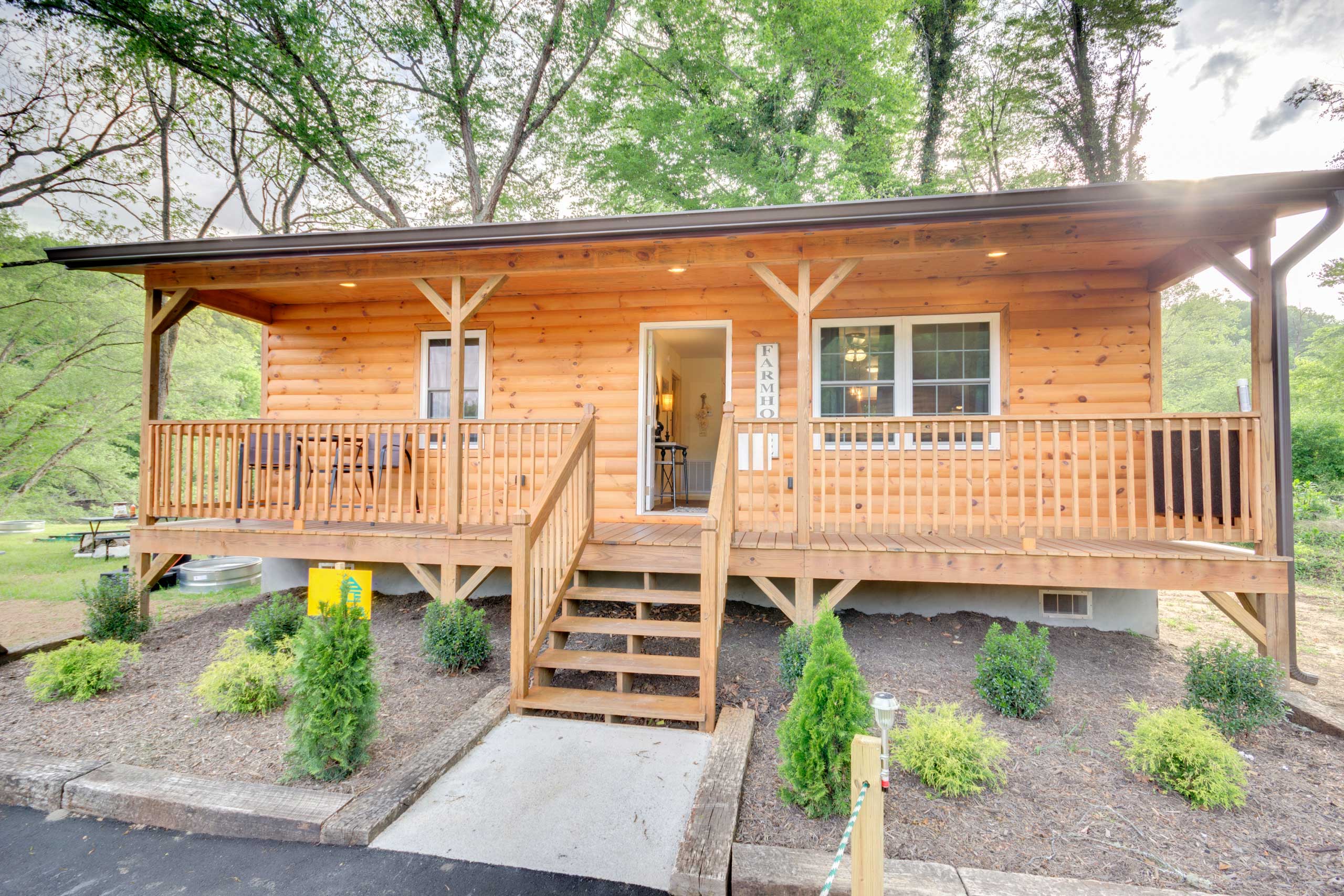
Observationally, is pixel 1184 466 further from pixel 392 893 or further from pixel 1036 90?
pixel 1036 90

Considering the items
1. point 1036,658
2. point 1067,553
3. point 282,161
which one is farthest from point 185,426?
point 282,161

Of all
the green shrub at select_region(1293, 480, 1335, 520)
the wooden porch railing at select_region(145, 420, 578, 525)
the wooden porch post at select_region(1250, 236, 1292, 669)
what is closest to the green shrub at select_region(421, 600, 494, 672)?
the wooden porch railing at select_region(145, 420, 578, 525)

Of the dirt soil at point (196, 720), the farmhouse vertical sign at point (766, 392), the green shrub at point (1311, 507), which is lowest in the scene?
the dirt soil at point (196, 720)

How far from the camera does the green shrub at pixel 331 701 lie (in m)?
2.87

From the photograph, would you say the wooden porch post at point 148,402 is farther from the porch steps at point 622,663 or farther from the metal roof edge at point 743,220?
the porch steps at point 622,663

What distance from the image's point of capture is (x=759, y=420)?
4.94m

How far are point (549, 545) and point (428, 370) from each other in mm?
3904

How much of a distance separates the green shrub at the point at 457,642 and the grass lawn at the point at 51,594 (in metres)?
3.29

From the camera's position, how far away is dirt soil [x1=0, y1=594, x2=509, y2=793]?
124 inches

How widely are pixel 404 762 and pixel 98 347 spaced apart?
44.1 ft

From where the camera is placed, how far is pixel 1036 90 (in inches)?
500

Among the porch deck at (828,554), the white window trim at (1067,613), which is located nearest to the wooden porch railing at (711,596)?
the porch deck at (828,554)

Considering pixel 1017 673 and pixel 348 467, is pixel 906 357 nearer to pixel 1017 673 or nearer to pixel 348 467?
pixel 1017 673

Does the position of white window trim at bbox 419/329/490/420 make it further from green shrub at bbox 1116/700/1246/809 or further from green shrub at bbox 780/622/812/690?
green shrub at bbox 1116/700/1246/809
